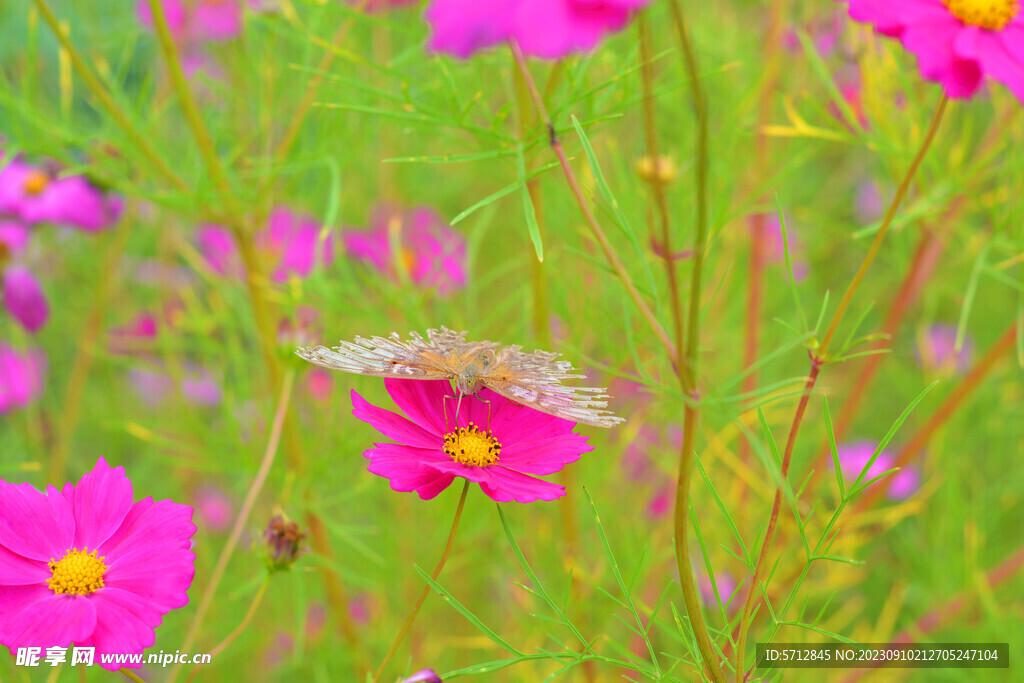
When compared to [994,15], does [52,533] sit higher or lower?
lower

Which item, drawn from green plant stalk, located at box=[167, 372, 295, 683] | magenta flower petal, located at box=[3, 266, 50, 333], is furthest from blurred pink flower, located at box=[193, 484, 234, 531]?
green plant stalk, located at box=[167, 372, 295, 683]

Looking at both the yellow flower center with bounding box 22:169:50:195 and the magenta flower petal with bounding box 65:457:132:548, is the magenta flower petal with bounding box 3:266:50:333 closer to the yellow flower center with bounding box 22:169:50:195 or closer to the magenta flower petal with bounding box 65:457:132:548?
the yellow flower center with bounding box 22:169:50:195

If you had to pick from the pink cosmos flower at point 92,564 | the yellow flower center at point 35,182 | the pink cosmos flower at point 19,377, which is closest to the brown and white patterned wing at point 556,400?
the pink cosmos flower at point 92,564

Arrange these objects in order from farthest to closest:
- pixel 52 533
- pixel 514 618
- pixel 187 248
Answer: pixel 514 618
pixel 187 248
pixel 52 533

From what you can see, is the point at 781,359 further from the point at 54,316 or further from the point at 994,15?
the point at 54,316

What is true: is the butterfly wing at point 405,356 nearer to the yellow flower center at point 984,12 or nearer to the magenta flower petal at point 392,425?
the magenta flower petal at point 392,425

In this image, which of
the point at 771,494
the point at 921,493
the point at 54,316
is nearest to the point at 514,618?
the point at 771,494
